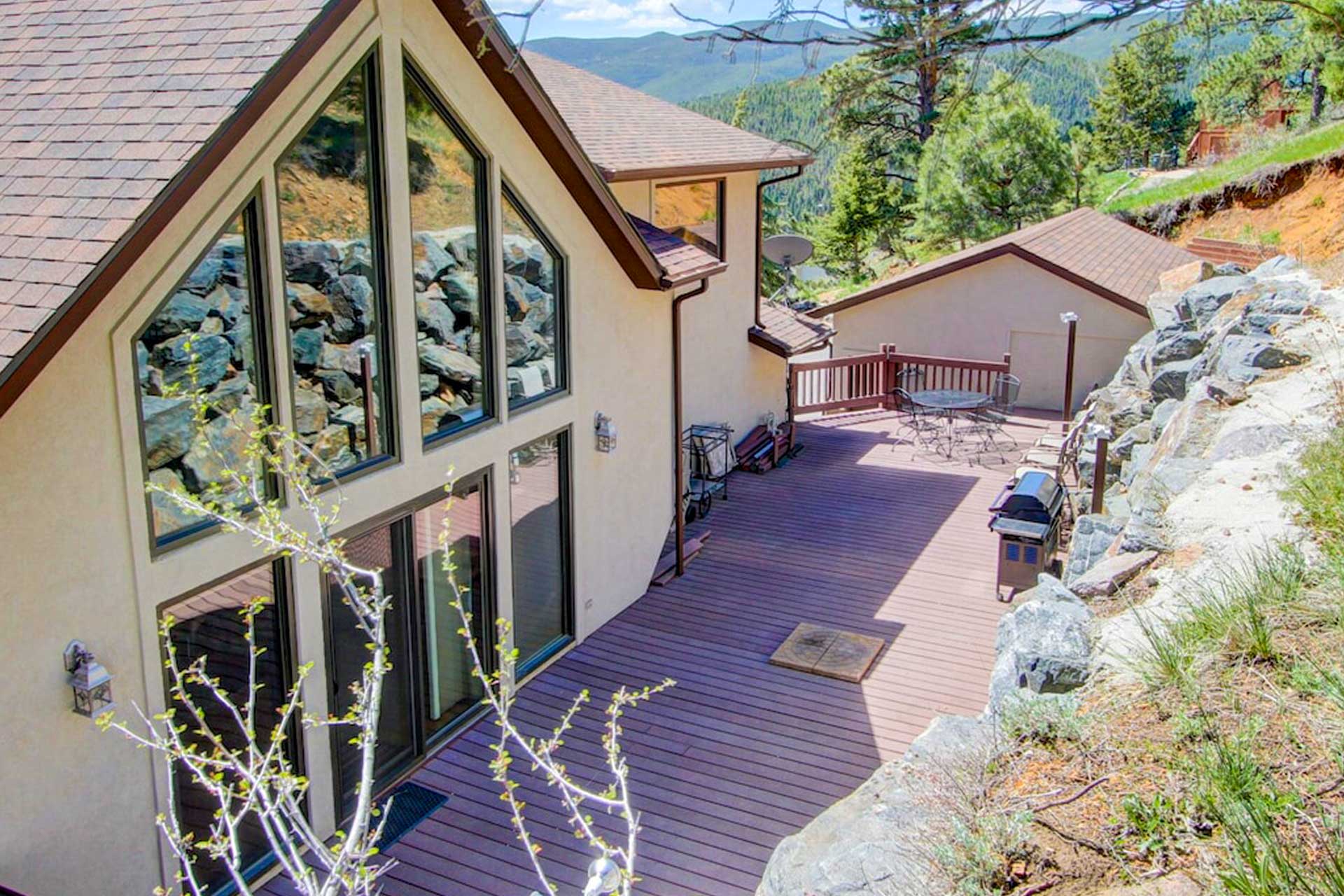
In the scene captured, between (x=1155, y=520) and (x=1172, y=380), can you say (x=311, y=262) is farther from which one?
(x=1172, y=380)

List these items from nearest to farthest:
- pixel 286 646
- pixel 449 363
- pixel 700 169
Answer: pixel 286 646, pixel 449 363, pixel 700 169

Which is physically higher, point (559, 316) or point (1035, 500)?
point (559, 316)

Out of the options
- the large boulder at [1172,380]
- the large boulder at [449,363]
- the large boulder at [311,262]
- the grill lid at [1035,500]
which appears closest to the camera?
the large boulder at [311,262]

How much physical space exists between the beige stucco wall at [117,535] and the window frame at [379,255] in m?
0.05

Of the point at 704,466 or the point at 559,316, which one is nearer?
the point at 559,316

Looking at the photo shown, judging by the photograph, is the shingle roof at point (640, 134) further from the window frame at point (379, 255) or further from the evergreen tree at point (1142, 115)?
the evergreen tree at point (1142, 115)

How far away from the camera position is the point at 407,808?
7.88 m

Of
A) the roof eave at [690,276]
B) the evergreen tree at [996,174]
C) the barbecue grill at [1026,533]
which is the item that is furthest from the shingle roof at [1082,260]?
the roof eave at [690,276]

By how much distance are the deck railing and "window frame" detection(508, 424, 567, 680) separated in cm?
908

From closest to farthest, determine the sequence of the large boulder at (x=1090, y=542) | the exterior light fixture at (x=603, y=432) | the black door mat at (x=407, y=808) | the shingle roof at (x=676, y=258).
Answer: the black door mat at (x=407, y=808), the large boulder at (x=1090, y=542), the exterior light fixture at (x=603, y=432), the shingle roof at (x=676, y=258)

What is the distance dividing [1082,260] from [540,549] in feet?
44.7

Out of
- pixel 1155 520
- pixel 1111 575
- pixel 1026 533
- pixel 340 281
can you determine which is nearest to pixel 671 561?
pixel 1026 533

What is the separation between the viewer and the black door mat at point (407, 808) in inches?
298

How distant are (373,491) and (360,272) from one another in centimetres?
147
